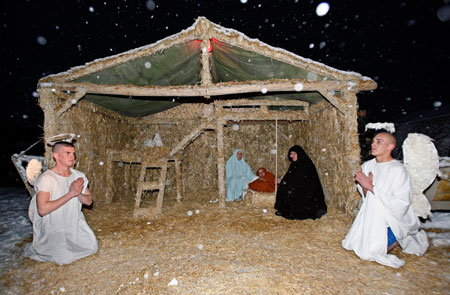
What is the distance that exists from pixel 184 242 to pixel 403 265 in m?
3.67

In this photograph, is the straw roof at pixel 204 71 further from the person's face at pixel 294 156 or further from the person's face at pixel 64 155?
the person's face at pixel 64 155

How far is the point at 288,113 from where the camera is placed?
7.34m

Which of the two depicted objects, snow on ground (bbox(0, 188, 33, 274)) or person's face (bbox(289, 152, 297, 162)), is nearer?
snow on ground (bbox(0, 188, 33, 274))

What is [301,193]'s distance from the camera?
5789 mm

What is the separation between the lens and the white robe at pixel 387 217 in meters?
3.30

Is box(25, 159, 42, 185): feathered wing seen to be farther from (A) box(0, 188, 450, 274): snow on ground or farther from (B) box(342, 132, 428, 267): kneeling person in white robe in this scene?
(B) box(342, 132, 428, 267): kneeling person in white robe

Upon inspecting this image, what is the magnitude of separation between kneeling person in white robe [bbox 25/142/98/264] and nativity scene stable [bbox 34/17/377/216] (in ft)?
7.32

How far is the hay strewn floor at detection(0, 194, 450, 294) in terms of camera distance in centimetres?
279

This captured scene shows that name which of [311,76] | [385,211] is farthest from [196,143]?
[385,211]

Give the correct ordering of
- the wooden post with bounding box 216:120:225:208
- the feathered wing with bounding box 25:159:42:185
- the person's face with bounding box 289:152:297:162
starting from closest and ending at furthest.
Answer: the feathered wing with bounding box 25:159:42:185 → the person's face with bounding box 289:152:297:162 → the wooden post with bounding box 216:120:225:208

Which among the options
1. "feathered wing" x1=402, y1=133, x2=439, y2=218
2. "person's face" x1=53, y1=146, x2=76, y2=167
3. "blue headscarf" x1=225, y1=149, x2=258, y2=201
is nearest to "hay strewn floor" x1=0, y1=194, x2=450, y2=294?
"feathered wing" x1=402, y1=133, x2=439, y2=218

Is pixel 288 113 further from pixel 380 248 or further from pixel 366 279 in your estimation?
pixel 366 279

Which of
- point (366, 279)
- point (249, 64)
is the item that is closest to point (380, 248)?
point (366, 279)

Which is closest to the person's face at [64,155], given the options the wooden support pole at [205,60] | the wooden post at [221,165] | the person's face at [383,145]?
the wooden support pole at [205,60]
